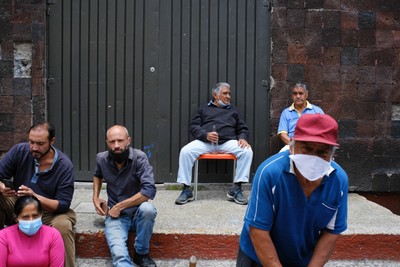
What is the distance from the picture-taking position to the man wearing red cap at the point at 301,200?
91.4 inches

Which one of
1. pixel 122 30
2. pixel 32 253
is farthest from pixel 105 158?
pixel 122 30

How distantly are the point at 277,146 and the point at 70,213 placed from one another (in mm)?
2739

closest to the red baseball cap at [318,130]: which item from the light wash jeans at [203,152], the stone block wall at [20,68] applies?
the light wash jeans at [203,152]

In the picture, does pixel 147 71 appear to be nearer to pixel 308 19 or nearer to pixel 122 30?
pixel 122 30

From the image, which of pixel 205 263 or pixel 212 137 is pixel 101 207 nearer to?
pixel 205 263

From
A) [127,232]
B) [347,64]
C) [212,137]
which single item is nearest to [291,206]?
[127,232]

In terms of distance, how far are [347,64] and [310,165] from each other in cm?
407

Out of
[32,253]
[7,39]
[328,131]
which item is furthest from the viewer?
[7,39]

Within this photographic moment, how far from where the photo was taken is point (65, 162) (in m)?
4.32

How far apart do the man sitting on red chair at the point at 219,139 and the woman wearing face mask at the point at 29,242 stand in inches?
74.5

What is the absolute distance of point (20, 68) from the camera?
19.9 feet

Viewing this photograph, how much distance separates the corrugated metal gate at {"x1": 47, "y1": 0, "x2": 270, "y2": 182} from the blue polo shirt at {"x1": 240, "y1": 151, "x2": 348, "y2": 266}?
3.72 metres

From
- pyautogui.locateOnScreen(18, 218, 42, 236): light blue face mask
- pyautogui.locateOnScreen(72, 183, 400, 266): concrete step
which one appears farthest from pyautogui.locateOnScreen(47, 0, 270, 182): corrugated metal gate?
pyautogui.locateOnScreen(18, 218, 42, 236): light blue face mask

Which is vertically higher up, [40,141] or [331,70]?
[331,70]
